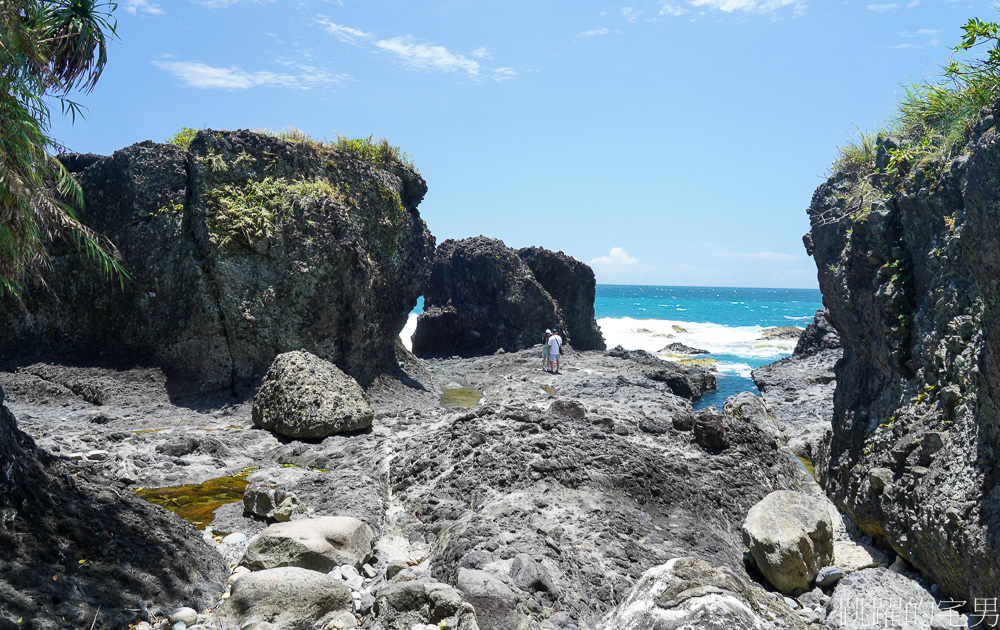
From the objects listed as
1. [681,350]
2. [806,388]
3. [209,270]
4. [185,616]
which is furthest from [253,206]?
[681,350]

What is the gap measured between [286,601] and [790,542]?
15.6ft

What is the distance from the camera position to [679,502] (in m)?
7.05

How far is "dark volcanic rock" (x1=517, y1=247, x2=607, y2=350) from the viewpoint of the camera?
31938 millimetres

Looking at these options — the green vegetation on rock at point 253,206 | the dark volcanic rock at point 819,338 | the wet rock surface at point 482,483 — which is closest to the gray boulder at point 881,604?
the wet rock surface at point 482,483

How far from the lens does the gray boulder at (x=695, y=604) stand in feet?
9.79

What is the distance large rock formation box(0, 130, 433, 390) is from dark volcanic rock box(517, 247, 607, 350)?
1784 centimetres

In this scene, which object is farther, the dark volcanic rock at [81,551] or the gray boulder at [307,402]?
the gray boulder at [307,402]

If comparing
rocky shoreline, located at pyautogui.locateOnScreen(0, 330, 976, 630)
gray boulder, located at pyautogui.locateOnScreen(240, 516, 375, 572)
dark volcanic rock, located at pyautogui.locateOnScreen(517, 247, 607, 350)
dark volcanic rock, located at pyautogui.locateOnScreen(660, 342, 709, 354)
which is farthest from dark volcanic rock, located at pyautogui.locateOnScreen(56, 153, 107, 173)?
dark volcanic rock, located at pyautogui.locateOnScreen(660, 342, 709, 354)

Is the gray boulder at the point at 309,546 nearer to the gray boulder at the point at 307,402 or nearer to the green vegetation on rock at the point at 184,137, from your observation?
the gray boulder at the point at 307,402

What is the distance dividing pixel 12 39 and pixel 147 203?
35.9 ft

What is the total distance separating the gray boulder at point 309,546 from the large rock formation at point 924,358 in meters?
5.33

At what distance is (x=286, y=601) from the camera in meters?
4.38

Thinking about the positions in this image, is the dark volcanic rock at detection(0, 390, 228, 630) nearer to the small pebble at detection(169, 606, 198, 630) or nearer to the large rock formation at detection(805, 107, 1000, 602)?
the small pebble at detection(169, 606, 198, 630)

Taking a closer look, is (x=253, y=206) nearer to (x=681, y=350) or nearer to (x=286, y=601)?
(x=286, y=601)
